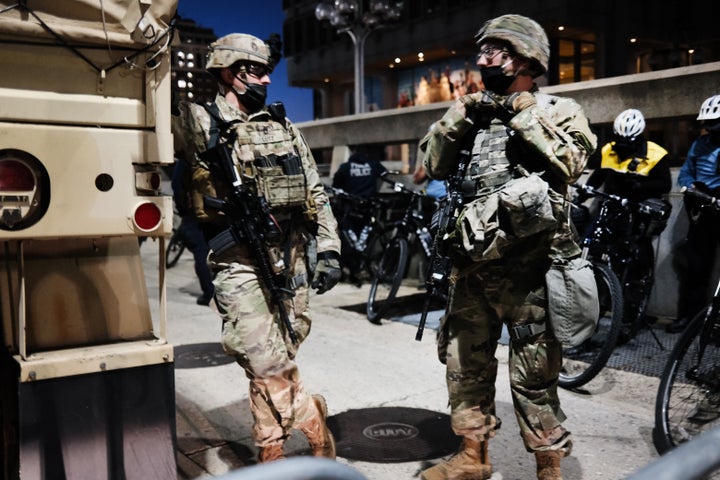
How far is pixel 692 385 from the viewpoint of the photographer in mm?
3875

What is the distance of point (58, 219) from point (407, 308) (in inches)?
225

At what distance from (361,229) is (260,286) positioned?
19.6ft

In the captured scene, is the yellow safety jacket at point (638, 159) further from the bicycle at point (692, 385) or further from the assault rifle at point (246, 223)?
the assault rifle at point (246, 223)

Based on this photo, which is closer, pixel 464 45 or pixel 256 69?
pixel 256 69

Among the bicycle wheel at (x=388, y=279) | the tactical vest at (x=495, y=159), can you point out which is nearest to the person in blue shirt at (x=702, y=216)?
the bicycle wheel at (x=388, y=279)

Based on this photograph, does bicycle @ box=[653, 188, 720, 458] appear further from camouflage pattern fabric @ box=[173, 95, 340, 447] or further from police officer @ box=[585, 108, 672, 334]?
police officer @ box=[585, 108, 672, 334]

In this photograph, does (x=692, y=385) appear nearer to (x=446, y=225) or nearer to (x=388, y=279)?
(x=446, y=225)

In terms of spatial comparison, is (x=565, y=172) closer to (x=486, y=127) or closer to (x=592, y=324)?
(x=486, y=127)

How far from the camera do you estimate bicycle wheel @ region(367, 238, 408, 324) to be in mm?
7361

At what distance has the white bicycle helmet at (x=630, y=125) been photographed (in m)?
6.25

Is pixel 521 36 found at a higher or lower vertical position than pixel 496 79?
higher

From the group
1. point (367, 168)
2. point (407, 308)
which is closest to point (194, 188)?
point (407, 308)

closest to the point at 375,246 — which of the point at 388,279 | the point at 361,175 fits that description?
the point at 361,175

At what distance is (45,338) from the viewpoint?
9.31ft
